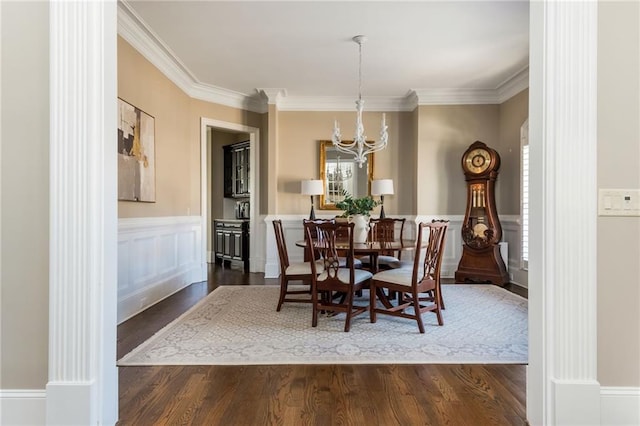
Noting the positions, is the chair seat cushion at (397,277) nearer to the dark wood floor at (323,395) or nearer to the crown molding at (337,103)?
the dark wood floor at (323,395)

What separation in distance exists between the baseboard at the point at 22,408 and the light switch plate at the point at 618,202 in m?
2.54

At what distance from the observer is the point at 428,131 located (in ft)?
18.8

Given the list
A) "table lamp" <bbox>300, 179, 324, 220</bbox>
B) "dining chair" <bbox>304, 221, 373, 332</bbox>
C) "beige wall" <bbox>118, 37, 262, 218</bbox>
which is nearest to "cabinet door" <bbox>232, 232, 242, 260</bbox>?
"beige wall" <bbox>118, 37, 262, 218</bbox>

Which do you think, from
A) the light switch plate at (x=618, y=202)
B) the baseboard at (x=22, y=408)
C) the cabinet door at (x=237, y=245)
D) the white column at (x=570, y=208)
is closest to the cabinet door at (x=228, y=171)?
the cabinet door at (x=237, y=245)

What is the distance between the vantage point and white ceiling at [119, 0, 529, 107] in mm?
3291

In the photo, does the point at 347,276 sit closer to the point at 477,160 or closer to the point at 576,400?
the point at 576,400

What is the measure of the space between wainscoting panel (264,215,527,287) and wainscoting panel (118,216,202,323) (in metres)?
1.08

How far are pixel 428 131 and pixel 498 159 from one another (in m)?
1.15

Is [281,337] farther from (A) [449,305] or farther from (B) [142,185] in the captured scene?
(B) [142,185]

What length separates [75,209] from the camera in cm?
151

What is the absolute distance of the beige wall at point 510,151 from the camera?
16.6ft

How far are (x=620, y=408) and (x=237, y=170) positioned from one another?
6.59 metres

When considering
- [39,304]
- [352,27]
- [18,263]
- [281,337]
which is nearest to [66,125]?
[18,263]

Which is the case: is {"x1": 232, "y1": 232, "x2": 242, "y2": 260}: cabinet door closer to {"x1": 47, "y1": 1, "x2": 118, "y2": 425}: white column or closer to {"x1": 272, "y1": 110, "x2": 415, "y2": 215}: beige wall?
{"x1": 272, "y1": 110, "x2": 415, "y2": 215}: beige wall
